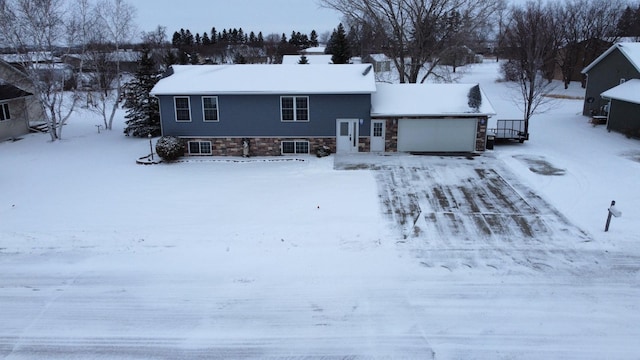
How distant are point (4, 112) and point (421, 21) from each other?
26.5 m

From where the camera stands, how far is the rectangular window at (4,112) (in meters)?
26.0

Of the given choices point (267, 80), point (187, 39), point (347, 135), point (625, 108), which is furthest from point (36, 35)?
point (187, 39)

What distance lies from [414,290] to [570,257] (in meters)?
4.44

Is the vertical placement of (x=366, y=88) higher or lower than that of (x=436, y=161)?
higher

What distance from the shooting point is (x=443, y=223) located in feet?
Answer: 46.7

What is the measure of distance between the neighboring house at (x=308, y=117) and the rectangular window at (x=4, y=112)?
10.4 metres

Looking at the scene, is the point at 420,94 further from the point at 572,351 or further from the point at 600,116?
the point at 572,351

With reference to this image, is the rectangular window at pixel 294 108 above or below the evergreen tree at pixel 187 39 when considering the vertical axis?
below

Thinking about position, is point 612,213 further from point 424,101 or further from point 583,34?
point 583,34

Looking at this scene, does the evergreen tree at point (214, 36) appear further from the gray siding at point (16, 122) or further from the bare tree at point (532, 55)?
the gray siding at point (16, 122)

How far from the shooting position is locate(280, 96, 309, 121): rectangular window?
861 inches

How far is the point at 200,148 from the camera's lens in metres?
22.7

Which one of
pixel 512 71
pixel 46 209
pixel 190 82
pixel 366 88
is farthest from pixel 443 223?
pixel 512 71

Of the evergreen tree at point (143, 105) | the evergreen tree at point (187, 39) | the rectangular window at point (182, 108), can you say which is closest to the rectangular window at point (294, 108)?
the rectangular window at point (182, 108)
